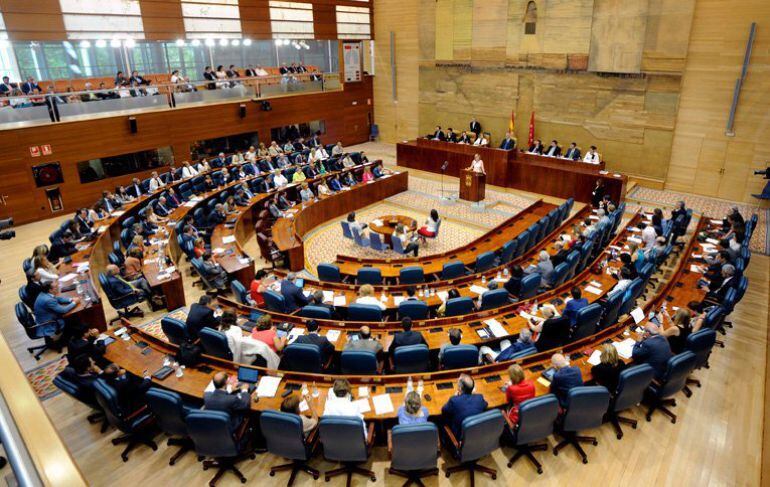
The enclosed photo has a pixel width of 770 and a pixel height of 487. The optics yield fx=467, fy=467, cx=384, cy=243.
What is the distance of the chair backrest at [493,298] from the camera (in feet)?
25.8

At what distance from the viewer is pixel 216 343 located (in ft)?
21.7

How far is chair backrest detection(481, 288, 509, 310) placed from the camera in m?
7.87

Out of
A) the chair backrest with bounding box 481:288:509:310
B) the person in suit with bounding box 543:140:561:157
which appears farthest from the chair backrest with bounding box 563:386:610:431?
the person in suit with bounding box 543:140:561:157

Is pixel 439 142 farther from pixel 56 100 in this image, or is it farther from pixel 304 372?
pixel 304 372

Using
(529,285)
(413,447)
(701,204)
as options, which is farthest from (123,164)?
(701,204)

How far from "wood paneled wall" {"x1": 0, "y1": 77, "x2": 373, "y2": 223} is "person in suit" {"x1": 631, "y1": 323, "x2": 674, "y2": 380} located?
53.1 feet

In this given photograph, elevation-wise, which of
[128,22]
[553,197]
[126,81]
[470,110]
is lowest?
[553,197]

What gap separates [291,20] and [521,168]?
12120mm

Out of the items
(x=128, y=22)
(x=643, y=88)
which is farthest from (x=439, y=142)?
(x=128, y=22)

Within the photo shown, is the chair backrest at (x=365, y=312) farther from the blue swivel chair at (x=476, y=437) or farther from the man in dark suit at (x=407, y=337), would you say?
the blue swivel chair at (x=476, y=437)

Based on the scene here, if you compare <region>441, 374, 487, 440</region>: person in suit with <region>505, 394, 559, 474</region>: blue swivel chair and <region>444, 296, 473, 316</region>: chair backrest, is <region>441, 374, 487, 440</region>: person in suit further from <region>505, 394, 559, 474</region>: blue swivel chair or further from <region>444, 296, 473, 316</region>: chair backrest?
<region>444, 296, 473, 316</region>: chair backrest

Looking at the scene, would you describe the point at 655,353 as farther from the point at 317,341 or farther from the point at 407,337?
the point at 317,341

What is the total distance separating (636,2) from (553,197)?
6.72m

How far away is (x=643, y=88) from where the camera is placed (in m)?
15.7
